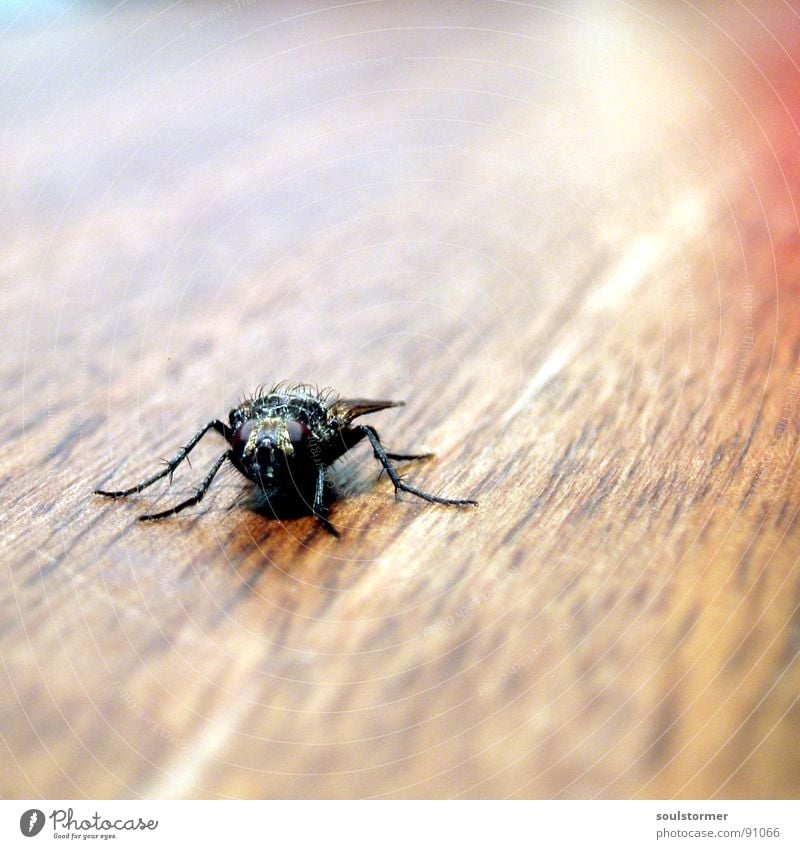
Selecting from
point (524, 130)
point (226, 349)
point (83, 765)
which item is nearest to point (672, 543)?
point (83, 765)

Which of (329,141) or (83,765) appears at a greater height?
(329,141)

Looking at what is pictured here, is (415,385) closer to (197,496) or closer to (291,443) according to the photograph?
(291,443)

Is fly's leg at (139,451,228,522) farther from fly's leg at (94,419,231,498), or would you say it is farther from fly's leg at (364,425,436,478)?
fly's leg at (364,425,436,478)

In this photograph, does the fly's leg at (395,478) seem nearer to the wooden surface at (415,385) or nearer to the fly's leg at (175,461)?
the wooden surface at (415,385)

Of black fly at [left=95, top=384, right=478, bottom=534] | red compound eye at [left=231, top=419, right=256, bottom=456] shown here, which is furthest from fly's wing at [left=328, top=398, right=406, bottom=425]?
red compound eye at [left=231, top=419, right=256, bottom=456]

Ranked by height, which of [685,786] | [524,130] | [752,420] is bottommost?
[685,786]

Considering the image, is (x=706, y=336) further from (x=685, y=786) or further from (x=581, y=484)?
(x=685, y=786)
